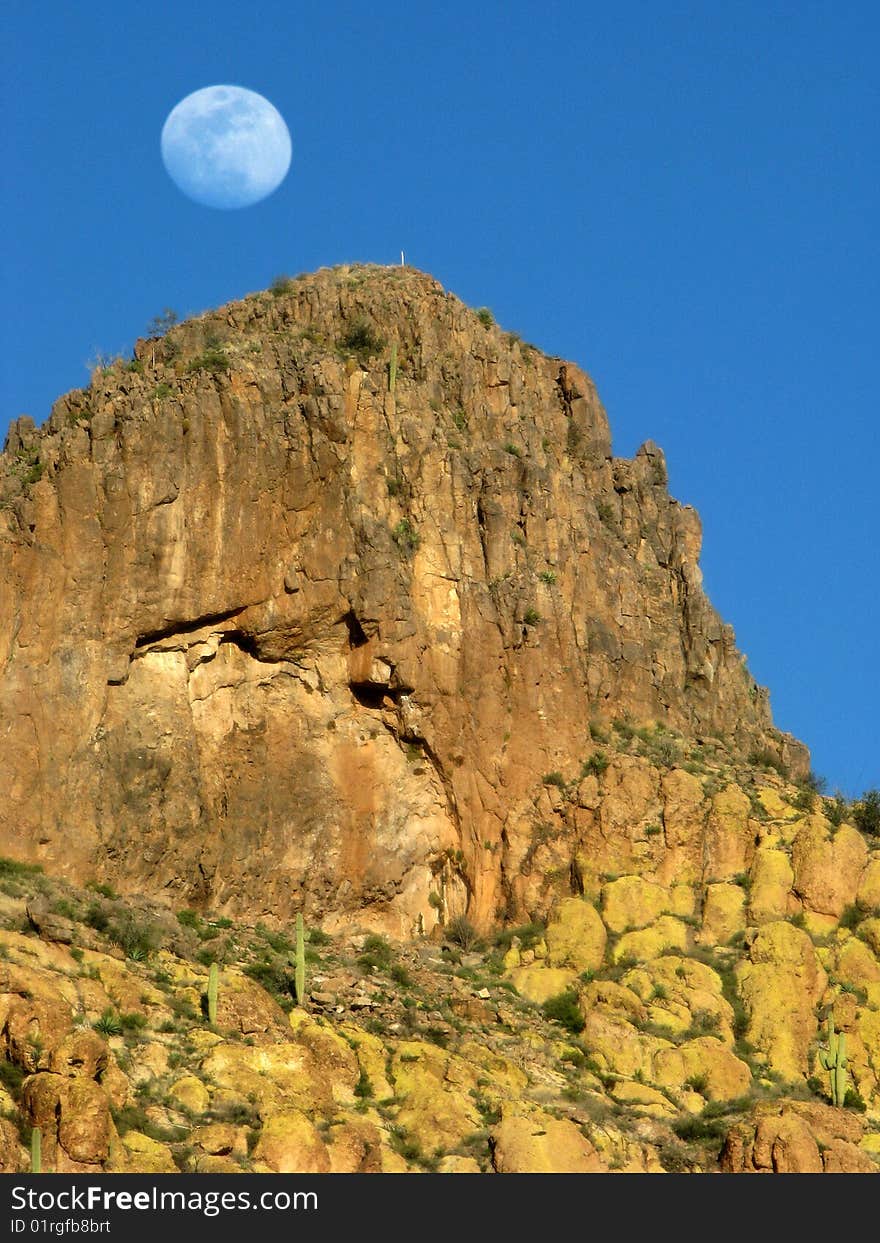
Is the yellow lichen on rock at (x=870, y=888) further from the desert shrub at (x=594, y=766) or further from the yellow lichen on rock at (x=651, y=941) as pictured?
the desert shrub at (x=594, y=766)

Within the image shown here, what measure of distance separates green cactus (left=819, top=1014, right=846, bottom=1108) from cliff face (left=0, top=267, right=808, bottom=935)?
7.48 meters

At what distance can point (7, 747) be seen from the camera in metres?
65.1

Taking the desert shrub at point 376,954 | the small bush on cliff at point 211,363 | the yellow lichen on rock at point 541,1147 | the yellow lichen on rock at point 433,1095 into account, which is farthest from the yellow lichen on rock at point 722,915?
the small bush on cliff at point 211,363

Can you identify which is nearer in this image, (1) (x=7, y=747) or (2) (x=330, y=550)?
(1) (x=7, y=747)

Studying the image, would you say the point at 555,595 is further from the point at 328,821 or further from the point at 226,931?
the point at 226,931

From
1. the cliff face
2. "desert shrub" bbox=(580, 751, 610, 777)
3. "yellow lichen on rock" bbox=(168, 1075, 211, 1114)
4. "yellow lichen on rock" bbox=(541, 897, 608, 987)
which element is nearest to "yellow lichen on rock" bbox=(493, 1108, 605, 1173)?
"yellow lichen on rock" bbox=(168, 1075, 211, 1114)

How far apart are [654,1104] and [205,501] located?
20.8m

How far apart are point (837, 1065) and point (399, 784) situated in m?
14.7

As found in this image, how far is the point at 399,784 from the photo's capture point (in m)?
70.3

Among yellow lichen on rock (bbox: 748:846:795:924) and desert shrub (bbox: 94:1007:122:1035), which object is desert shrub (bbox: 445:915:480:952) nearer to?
yellow lichen on rock (bbox: 748:846:795:924)

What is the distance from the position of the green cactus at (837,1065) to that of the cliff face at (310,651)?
7.48 metres

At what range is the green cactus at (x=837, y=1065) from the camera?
2485 inches

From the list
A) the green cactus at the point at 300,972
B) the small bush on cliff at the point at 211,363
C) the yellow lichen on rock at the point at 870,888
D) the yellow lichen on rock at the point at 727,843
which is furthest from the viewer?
the small bush on cliff at the point at 211,363
